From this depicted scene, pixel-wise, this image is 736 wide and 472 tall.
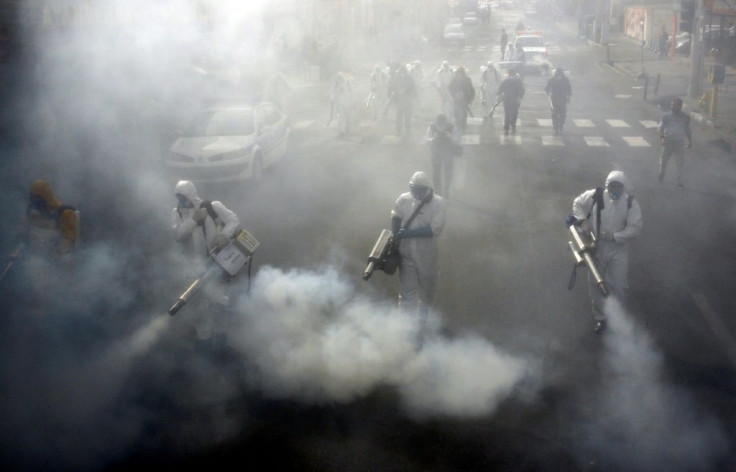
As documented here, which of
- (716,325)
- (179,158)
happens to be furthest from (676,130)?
(179,158)

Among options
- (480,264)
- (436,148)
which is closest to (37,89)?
(436,148)

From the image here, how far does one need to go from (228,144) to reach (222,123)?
A: 89 centimetres

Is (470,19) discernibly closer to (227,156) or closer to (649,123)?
(649,123)

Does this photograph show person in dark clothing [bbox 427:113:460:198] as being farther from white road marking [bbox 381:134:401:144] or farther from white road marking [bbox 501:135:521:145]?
white road marking [bbox 381:134:401:144]

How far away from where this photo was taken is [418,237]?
7379mm

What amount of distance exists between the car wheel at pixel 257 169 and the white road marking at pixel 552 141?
22.6 feet

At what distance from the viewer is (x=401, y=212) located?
7473 mm

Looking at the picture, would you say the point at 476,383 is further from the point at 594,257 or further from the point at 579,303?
the point at 579,303

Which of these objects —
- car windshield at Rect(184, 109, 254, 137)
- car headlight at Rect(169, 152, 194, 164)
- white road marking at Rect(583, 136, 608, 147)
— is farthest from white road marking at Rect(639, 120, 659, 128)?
car headlight at Rect(169, 152, 194, 164)

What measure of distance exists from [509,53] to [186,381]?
33111 millimetres

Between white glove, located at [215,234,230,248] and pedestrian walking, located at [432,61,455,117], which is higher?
white glove, located at [215,234,230,248]

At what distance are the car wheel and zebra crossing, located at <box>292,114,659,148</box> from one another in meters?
4.57

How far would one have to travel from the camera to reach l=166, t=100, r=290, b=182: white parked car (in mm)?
14656

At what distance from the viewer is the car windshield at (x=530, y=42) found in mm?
40312
